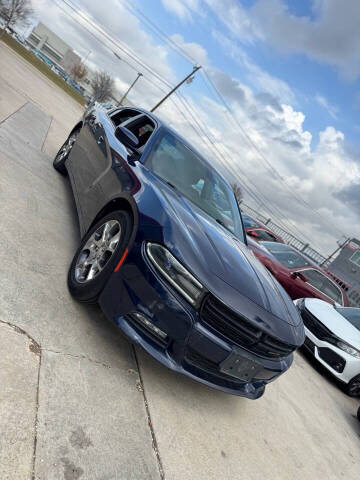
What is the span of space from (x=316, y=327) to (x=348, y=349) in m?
0.54

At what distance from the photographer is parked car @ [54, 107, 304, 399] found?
7.04 feet

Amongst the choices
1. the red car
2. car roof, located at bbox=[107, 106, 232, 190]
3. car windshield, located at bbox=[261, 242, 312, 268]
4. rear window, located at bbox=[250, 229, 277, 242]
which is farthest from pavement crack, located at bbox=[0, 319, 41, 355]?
rear window, located at bbox=[250, 229, 277, 242]

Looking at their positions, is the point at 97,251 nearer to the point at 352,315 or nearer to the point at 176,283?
the point at 176,283

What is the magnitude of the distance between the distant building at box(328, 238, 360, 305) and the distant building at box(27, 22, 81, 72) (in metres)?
96.9

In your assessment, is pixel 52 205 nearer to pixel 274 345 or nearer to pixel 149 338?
pixel 149 338

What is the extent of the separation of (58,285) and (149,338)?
3.04 ft

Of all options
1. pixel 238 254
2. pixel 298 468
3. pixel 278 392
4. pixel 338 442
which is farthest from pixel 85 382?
pixel 338 442

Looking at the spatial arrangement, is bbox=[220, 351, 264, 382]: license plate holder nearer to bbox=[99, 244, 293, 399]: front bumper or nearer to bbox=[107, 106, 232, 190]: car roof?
bbox=[99, 244, 293, 399]: front bumper

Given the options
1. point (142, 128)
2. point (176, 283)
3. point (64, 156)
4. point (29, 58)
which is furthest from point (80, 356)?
point (29, 58)

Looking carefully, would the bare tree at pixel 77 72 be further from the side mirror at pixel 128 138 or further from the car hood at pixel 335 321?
the side mirror at pixel 128 138

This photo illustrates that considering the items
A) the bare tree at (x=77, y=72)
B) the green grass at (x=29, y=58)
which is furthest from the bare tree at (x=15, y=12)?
the bare tree at (x=77, y=72)

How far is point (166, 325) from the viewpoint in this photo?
2.13m

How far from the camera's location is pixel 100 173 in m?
3.47

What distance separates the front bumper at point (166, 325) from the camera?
2117 millimetres
